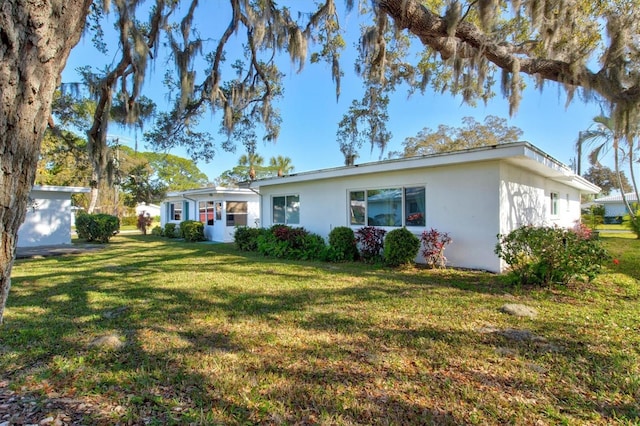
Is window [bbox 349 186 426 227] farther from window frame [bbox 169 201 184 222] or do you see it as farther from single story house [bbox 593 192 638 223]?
single story house [bbox 593 192 638 223]

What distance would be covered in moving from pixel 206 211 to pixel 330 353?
49.2 feet

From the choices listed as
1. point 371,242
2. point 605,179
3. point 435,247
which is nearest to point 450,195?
point 435,247

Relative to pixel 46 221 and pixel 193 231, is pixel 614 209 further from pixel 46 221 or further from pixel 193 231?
pixel 46 221

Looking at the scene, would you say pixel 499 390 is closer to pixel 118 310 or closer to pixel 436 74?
pixel 118 310

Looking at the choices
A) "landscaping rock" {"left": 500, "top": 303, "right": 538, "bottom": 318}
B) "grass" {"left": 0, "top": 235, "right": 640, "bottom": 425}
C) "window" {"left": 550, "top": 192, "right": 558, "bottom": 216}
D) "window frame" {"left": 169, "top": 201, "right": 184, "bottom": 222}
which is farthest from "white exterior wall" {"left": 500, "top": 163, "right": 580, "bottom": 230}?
"window frame" {"left": 169, "top": 201, "right": 184, "bottom": 222}

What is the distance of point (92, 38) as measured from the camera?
7176mm

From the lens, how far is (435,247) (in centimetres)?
762

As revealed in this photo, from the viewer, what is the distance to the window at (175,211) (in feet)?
64.0

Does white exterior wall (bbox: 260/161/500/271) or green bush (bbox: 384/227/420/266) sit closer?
white exterior wall (bbox: 260/161/500/271)

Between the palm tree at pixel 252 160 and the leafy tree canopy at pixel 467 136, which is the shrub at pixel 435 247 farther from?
the leafy tree canopy at pixel 467 136

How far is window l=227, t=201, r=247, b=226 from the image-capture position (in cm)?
1592

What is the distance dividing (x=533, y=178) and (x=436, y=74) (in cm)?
426

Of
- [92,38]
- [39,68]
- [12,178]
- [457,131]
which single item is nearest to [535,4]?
[39,68]

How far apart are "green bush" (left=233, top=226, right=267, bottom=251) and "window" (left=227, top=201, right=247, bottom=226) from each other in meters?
3.99
